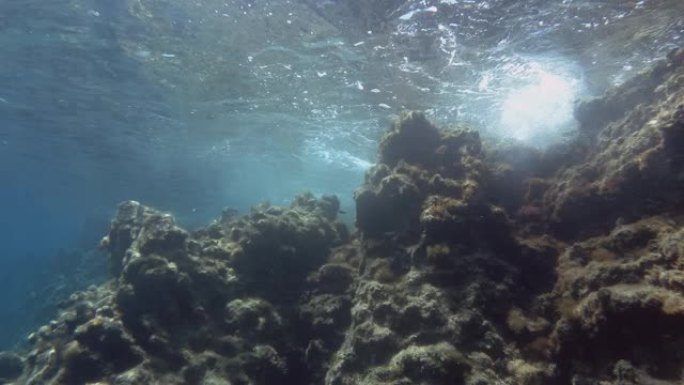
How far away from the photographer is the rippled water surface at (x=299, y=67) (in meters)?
13.5

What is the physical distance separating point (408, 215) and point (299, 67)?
10.3 metres

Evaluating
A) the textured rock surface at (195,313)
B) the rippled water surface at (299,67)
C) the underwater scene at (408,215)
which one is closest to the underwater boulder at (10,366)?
the underwater scene at (408,215)

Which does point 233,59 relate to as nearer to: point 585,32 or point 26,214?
point 585,32

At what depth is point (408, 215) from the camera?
10367 mm

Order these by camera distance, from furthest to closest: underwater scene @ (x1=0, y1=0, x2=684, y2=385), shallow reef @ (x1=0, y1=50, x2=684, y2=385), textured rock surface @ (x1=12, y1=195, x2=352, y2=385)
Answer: textured rock surface @ (x1=12, y1=195, x2=352, y2=385)
underwater scene @ (x1=0, y1=0, x2=684, y2=385)
shallow reef @ (x1=0, y1=50, x2=684, y2=385)

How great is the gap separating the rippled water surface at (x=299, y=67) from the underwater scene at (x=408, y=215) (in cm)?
12

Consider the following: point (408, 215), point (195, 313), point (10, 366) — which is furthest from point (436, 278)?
point (10, 366)

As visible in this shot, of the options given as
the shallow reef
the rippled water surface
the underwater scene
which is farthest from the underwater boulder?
the rippled water surface

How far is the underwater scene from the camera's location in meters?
7.03

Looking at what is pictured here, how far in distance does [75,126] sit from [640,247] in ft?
105

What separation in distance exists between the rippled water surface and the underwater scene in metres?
0.12

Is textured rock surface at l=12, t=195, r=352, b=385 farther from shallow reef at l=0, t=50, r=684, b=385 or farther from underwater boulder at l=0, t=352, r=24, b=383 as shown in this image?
underwater boulder at l=0, t=352, r=24, b=383

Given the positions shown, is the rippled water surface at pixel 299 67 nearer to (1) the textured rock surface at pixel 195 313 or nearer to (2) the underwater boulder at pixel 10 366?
(1) the textured rock surface at pixel 195 313

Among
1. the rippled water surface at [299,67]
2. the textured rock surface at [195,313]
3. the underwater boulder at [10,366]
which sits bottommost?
the underwater boulder at [10,366]
